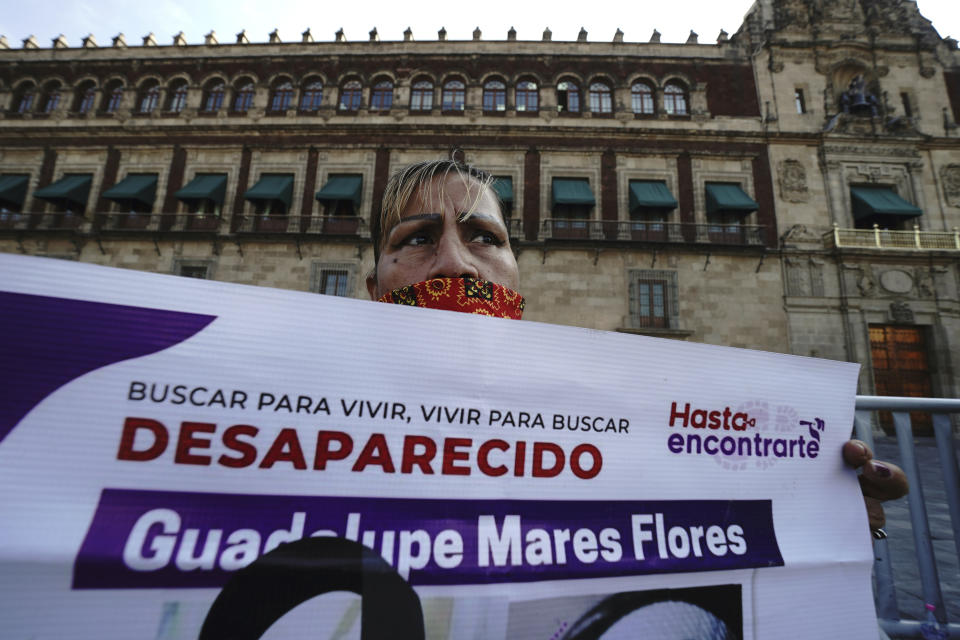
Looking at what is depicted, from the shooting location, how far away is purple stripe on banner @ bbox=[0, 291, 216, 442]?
0.68 meters

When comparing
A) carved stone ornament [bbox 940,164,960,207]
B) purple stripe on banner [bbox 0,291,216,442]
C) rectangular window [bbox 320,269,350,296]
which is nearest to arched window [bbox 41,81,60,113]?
rectangular window [bbox 320,269,350,296]

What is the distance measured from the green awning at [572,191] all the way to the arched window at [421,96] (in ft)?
19.6

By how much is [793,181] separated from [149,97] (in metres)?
24.6

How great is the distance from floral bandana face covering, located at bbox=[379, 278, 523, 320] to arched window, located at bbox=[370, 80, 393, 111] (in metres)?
16.9

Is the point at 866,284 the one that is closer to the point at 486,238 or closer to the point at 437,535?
the point at 486,238

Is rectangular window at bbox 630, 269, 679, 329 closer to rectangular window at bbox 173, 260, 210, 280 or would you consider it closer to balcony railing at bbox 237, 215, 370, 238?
balcony railing at bbox 237, 215, 370, 238

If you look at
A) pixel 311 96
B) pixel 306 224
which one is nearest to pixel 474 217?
pixel 306 224

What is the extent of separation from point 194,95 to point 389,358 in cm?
2100

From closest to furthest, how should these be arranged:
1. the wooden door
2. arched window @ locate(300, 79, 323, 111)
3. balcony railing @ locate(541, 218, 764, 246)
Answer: the wooden door < balcony railing @ locate(541, 218, 764, 246) < arched window @ locate(300, 79, 323, 111)

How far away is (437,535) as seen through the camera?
2.80ft

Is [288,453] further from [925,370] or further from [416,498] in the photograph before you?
[925,370]

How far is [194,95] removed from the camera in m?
16.4

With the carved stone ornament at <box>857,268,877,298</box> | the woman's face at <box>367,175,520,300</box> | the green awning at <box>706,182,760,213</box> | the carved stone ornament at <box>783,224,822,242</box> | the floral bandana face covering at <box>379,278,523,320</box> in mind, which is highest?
the green awning at <box>706,182,760,213</box>

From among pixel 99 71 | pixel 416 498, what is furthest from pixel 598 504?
pixel 99 71
